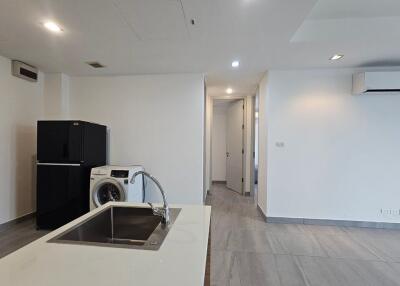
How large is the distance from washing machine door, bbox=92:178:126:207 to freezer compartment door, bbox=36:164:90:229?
0.31 m

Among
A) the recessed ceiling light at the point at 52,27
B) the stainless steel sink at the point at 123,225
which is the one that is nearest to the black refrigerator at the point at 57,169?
the recessed ceiling light at the point at 52,27

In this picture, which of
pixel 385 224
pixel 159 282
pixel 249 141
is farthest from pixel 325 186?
pixel 159 282

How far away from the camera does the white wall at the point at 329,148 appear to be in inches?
133

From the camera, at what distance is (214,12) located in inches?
81.2

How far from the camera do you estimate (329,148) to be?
11.5 ft

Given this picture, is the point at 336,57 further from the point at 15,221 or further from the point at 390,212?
the point at 15,221

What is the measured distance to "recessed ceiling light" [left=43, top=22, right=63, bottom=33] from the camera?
229cm

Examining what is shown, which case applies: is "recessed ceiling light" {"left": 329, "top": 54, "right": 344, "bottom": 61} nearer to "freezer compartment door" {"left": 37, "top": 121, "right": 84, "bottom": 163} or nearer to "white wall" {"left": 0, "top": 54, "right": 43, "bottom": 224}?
"freezer compartment door" {"left": 37, "top": 121, "right": 84, "bottom": 163}

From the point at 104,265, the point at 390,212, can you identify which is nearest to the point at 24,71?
the point at 104,265

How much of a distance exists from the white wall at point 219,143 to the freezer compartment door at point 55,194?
4350 mm

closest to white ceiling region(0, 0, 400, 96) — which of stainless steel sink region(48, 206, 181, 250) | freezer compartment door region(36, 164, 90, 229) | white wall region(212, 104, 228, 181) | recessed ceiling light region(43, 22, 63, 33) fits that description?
recessed ceiling light region(43, 22, 63, 33)

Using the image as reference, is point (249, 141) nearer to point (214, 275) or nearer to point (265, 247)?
point (265, 247)

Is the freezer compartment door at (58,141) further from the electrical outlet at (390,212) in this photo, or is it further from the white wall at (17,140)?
the electrical outlet at (390,212)

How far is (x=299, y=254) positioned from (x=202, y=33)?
9.03 ft
